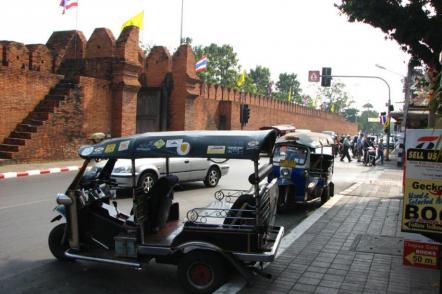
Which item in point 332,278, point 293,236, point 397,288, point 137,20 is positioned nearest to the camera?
point 397,288

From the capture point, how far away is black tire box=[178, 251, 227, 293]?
17.6 ft

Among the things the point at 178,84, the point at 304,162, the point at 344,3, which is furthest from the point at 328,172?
the point at 178,84

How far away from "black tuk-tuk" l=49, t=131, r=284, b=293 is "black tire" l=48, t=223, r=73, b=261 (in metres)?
0.01

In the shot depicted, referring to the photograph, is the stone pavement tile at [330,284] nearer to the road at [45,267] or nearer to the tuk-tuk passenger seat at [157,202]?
the road at [45,267]

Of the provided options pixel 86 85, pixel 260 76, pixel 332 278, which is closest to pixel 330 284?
pixel 332 278

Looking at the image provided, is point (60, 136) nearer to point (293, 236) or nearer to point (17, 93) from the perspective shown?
point (17, 93)

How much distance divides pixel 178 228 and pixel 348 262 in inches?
92.9

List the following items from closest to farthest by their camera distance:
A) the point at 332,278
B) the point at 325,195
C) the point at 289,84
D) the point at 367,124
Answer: the point at 332,278 → the point at 325,195 → the point at 289,84 → the point at 367,124

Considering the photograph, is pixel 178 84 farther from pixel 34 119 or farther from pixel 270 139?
pixel 270 139

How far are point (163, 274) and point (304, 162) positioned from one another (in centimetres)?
589

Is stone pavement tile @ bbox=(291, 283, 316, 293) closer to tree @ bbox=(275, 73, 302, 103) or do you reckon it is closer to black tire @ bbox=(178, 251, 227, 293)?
black tire @ bbox=(178, 251, 227, 293)

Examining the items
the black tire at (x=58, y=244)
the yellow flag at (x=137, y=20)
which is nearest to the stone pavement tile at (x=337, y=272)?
the black tire at (x=58, y=244)

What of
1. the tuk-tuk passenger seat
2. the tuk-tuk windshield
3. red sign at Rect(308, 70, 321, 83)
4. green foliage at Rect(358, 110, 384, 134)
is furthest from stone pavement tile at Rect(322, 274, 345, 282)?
green foliage at Rect(358, 110, 384, 134)

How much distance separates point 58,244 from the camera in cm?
639
